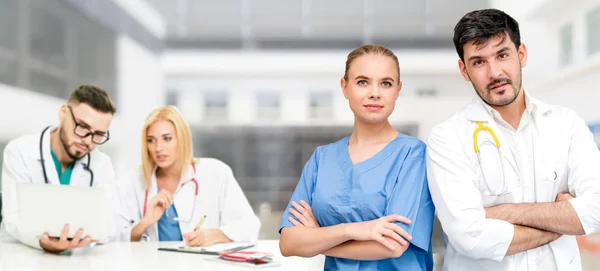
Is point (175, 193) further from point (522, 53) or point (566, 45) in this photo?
point (566, 45)

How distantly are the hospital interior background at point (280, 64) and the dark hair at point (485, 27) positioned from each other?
260 cm

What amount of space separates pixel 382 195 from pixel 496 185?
307 mm

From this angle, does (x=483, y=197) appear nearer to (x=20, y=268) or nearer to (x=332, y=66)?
(x=20, y=268)

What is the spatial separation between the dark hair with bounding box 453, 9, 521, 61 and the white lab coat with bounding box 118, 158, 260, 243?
1382 millimetres

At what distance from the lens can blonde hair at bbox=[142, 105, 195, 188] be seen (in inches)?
103

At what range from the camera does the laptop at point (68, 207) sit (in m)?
2.06

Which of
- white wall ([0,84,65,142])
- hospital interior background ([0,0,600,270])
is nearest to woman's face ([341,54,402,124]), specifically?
white wall ([0,84,65,142])

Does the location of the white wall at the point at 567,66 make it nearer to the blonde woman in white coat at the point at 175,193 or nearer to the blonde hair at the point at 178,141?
the blonde woman in white coat at the point at 175,193

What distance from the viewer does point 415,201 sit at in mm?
1476

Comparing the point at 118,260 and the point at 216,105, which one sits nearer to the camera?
the point at 118,260

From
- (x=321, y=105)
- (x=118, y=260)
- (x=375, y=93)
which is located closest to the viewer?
(x=375, y=93)

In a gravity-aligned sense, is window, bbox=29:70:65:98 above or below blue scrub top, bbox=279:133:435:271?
above

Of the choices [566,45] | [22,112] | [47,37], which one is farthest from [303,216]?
[566,45]

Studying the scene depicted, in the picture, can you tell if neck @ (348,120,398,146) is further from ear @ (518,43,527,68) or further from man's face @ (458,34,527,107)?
ear @ (518,43,527,68)
